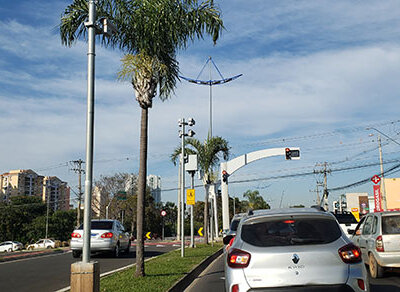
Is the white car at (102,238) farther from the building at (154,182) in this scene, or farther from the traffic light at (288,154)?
the building at (154,182)

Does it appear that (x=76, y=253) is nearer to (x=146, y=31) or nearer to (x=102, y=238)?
(x=102, y=238)

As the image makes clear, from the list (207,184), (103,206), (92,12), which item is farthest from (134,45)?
(103,206)

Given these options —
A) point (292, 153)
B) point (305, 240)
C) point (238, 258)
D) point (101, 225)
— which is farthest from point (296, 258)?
point (292, 153)

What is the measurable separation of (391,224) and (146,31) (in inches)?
Answer: 313

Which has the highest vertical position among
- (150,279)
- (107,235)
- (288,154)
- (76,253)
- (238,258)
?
(288,154)

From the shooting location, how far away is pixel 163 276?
1141 centimetres

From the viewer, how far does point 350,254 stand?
5.34 metres

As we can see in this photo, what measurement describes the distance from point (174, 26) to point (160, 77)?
4.78 ft

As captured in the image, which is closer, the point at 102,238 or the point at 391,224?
the point at 391,224

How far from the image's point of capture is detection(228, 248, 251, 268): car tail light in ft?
17.9

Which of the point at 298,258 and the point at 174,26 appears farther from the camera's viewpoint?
the point at 174,26

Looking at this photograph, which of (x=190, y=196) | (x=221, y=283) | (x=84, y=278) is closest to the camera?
(x=84, y=278)

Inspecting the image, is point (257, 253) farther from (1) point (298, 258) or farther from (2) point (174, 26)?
(2) point (174, 26)

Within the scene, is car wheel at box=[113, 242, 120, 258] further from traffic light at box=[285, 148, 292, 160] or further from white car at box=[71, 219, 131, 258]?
traffic light at box=[285, 148, 292, 160]
